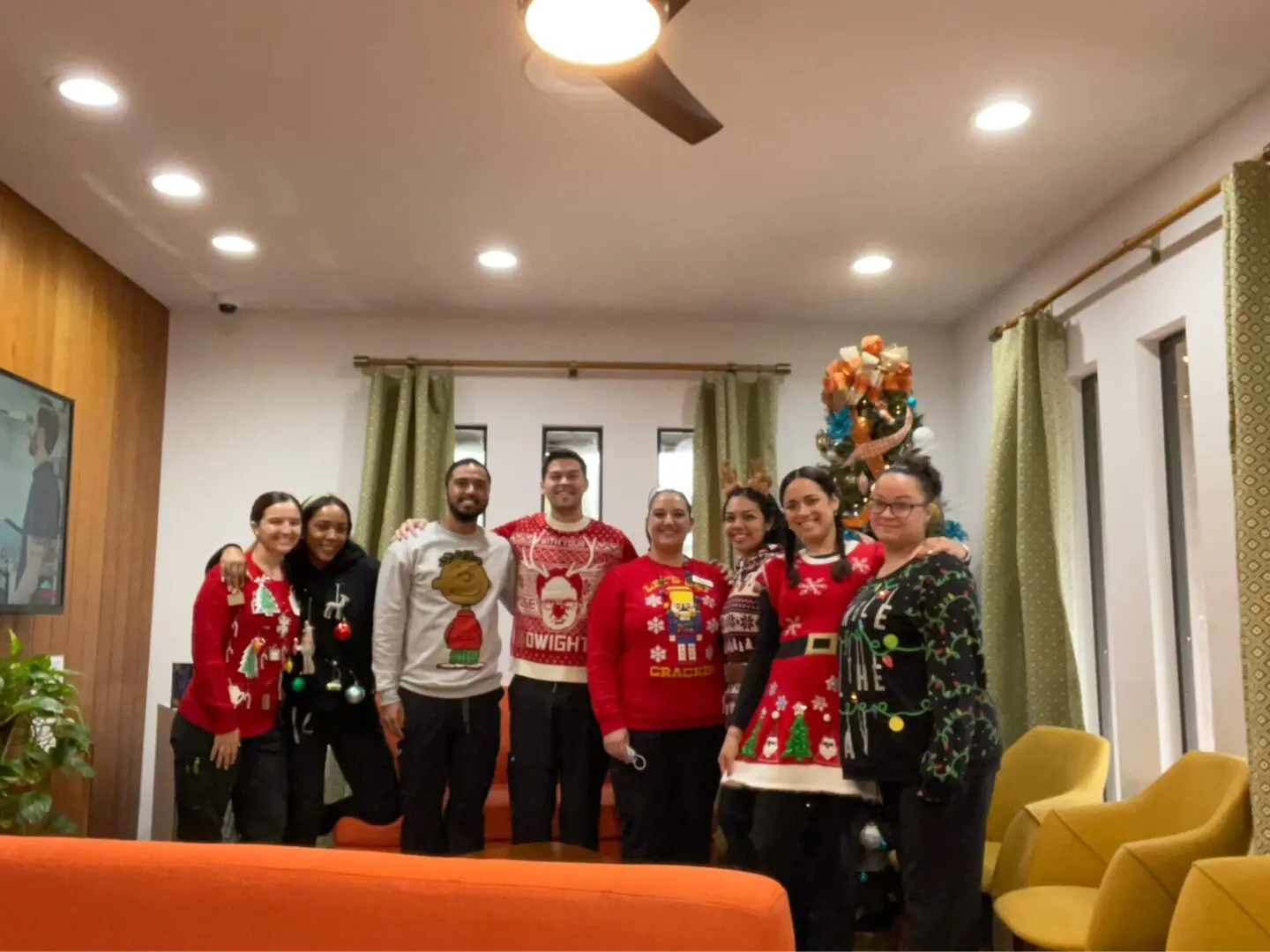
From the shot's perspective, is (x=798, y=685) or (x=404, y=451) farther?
(x=404, y=451)

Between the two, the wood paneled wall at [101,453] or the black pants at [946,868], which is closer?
the black pants at [946,868]

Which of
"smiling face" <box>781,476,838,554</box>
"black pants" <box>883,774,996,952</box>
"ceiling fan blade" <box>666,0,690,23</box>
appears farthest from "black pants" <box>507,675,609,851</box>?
"ceiling fan blade" <box>666,0,690,23</box>

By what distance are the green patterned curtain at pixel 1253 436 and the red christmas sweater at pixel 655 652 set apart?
133 centimetres

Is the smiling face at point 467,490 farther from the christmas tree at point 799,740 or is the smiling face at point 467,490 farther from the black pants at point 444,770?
the christmas tree at point 799,740

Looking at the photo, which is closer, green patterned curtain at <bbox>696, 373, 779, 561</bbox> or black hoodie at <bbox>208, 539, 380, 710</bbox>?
black hoodie at <bbox>208, 539, 380, 710</bbox>

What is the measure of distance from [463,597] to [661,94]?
1.69 meters

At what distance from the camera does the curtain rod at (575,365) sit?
4.73 metres

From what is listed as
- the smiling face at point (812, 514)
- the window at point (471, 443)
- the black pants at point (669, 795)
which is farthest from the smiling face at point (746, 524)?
the window at point (471, 443)

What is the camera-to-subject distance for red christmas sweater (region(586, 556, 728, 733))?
2764mm

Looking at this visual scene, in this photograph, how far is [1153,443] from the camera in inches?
128

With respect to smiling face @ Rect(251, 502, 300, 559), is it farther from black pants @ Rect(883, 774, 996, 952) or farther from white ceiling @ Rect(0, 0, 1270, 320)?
black pants @ Rect(883, 774, 996, 952)

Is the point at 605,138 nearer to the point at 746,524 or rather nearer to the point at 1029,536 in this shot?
the point at 746,524

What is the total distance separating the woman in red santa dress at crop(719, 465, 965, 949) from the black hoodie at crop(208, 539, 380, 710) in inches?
50.2

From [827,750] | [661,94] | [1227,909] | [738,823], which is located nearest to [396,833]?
[738,823]
